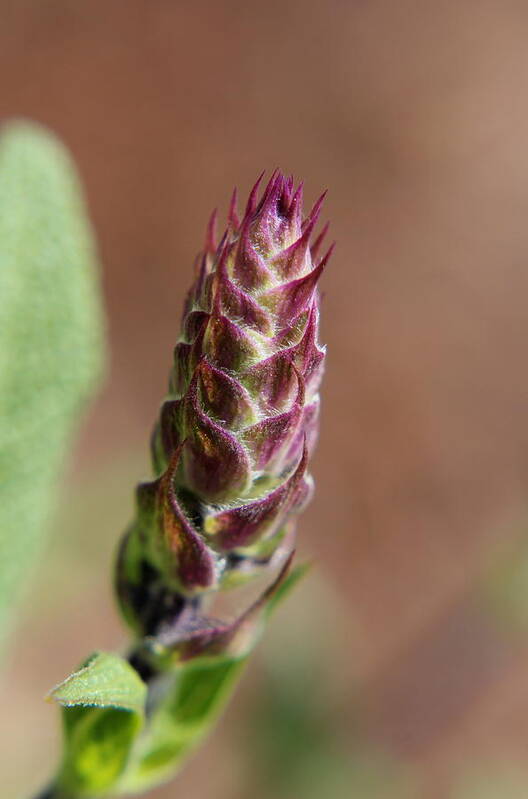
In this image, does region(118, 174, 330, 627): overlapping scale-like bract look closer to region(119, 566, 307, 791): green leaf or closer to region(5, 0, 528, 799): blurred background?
region(119, 566, 307, 791): green leaf

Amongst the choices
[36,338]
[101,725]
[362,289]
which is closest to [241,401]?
[101,725]

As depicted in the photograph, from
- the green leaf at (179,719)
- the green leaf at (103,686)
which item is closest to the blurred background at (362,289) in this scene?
the green leaf at (179,719)

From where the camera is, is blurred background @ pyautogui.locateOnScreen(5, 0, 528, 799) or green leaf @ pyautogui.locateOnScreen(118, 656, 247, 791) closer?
green leaf @ pyautogui.locateOnScreen(118, 656, 247, 791)

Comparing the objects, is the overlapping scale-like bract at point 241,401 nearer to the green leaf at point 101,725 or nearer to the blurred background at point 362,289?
the green leaf at point 101,725

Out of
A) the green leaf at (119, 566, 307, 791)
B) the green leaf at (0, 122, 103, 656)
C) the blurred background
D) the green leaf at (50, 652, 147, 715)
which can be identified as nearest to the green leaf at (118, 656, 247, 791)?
the green leaf at (119, 566, 307, 791)

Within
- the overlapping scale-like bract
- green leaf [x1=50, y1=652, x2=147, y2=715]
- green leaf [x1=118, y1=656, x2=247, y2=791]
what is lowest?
green leaf [x1=118, y1=656, x2=247, y2=791]

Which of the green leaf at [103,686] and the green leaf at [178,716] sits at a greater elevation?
the green leaf at [103,686]

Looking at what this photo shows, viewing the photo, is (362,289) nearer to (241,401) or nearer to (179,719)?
(179,719)
